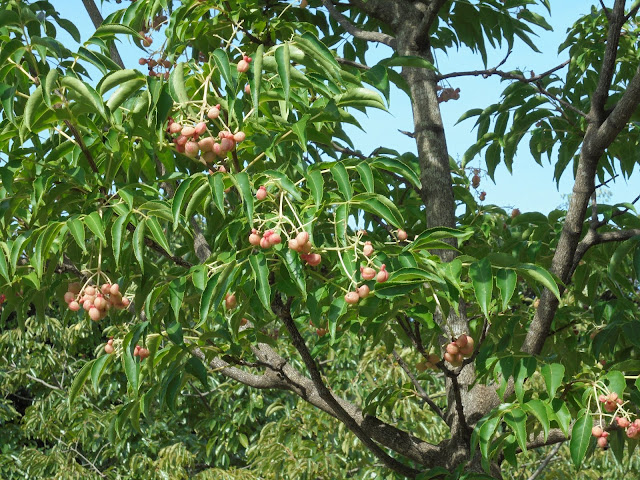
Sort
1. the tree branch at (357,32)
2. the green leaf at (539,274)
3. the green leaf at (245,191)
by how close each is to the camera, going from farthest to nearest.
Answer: the tree branch at (357,32), the green leaf at (539,274), the green leaf at (245,191)

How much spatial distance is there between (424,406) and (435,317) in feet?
7.46

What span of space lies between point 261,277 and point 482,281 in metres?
0.45

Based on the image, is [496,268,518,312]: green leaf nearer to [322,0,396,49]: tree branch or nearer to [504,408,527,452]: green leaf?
[504,408,527,452]: green leaf

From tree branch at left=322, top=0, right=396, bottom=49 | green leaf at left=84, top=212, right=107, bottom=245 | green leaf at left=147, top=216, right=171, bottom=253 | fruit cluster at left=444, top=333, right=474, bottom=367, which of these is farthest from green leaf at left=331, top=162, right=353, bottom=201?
tree branch at left=322, top=0, right=396, bottom=49

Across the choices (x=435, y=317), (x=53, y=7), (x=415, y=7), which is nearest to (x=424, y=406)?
(x=435, y=317)

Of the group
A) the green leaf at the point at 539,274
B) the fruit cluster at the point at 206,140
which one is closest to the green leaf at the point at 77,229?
the fruit cluster at the point at 206,140

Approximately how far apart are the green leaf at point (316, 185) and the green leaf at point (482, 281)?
1.17ft

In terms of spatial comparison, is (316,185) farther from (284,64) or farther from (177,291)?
(177,291)

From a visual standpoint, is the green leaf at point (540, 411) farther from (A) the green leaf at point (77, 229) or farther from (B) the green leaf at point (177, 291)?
(A) the green leaf at point (77, 229)

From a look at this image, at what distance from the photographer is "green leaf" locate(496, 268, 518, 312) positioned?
160 cm

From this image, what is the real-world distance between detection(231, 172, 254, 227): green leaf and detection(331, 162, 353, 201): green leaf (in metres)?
0.19

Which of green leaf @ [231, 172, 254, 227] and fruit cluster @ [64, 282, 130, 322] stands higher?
green leaf @ [231, 172, 254, 227]

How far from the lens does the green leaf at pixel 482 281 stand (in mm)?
1555

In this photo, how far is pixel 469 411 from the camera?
218 cm
